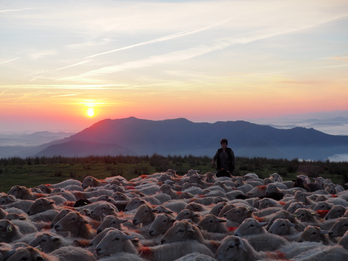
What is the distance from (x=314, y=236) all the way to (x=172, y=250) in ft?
8.87

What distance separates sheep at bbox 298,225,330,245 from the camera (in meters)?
8.12

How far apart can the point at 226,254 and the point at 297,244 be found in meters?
1.63

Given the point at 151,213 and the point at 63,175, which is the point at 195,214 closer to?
the point at 151,213

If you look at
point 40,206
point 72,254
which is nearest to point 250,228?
point 72,254

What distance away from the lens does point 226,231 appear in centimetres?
885

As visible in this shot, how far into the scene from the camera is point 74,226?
8781 millimetres

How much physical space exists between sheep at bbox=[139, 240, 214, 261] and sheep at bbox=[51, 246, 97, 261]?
0.86 metres

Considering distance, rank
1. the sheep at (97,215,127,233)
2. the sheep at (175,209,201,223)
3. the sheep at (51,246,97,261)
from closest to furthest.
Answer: the sheep at (51,246,97,261), the sheep at (97,215,127,233), the sheep at (175,209,201,223)

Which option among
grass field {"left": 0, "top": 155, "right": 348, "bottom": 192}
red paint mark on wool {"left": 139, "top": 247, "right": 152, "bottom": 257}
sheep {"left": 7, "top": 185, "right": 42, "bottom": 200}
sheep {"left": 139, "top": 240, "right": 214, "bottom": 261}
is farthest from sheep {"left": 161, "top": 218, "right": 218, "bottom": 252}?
grass field {"left": 0, "top": 155, "right": 348, "bottom": 192}

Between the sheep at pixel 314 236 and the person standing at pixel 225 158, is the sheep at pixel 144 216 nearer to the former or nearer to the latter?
the sheep at pixel 314 236

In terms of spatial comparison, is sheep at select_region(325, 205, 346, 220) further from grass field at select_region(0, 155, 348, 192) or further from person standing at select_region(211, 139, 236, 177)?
grass field at select_region(0, 155, 348, 192)

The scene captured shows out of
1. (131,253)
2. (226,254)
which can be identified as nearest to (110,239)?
(131,253)

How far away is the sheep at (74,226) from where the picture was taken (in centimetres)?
870

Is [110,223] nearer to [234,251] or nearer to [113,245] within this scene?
[113,245]
